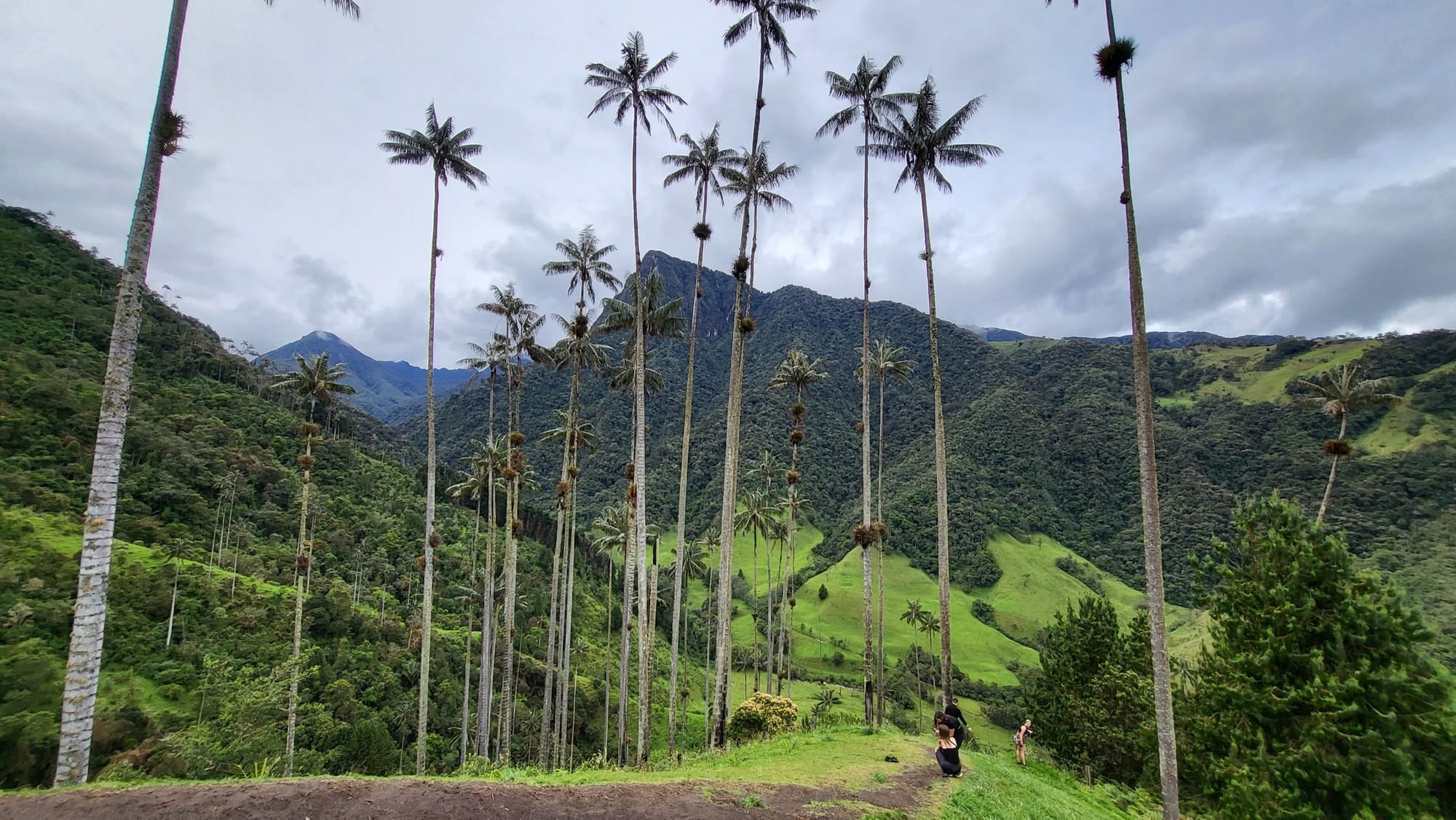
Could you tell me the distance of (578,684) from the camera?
52906 mm

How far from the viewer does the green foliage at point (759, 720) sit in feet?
68.1

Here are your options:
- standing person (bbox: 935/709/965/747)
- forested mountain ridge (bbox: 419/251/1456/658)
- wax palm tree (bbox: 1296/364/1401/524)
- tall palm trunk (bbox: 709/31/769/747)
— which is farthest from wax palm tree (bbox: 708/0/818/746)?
forested mountain ridge (bbox: 419/251/1456/658)

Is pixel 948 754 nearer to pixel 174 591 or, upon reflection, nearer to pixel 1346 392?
pixel 1346 392

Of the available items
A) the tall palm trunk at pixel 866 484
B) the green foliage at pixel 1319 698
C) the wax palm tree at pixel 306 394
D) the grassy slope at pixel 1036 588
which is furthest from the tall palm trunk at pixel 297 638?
the grassy slope at pixel 1036 588

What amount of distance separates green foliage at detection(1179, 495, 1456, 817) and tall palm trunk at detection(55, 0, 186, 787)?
87.0 feet

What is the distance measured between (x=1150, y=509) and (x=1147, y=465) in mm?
1182

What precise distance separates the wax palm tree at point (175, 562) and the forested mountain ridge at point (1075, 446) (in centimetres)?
4294

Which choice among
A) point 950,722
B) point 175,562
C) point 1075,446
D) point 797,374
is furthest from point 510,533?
point 1075,446

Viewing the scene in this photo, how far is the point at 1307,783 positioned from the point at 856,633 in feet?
305

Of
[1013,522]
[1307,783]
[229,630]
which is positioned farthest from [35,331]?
[1013,522]

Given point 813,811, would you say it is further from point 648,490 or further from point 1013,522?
point 1013,522

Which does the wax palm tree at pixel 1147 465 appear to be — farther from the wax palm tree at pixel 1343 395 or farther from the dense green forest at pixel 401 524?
the wax palm tree at pixel 1343 395

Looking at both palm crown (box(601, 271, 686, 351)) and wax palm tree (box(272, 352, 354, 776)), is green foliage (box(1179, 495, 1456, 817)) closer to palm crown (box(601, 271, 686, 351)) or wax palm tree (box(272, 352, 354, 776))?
palm crown (box(601, 271, 686, 351))

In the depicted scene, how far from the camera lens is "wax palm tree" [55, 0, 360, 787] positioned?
903 centimetres
